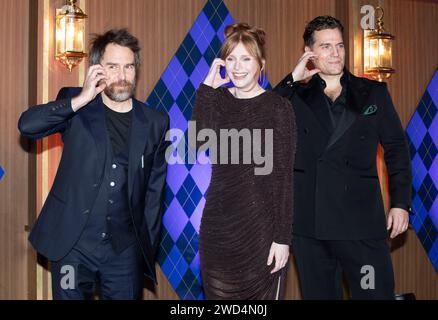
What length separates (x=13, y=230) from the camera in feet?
15.4

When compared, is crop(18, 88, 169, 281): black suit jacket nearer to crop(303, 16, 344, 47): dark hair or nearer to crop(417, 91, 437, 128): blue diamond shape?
crop(303, 16, 344, 47): dark hair

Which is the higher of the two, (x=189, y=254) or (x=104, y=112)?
(x=104, y=112)

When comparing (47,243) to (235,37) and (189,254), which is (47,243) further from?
(189,254)

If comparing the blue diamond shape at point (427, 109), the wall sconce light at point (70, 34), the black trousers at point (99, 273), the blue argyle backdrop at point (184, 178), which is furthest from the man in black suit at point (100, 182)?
the blue diamond shape at point (427, 109)

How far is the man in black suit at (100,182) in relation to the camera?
321 cm

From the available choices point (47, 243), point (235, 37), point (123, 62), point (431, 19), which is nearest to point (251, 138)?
point (235, 37)

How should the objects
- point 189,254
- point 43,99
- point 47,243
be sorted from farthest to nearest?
point 189,254 → point 43,99 → point 47,243

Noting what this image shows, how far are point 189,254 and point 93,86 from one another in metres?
2.32

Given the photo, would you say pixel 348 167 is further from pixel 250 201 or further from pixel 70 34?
pixel 70 34

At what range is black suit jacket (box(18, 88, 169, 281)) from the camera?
126 inches

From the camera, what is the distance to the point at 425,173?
6070 millimetres

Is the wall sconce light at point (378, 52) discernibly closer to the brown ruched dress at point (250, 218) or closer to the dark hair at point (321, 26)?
the dark hair at point (321, 26)

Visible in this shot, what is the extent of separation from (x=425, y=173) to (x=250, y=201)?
3515 mm

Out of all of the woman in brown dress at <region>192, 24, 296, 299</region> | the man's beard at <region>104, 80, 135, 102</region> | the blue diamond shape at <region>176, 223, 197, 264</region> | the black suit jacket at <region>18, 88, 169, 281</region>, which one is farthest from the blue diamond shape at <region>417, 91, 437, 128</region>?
the man's beard at <region>104, 80, 135, 102</region>
